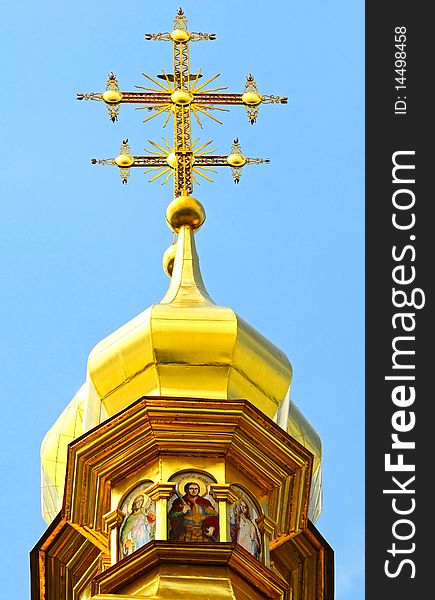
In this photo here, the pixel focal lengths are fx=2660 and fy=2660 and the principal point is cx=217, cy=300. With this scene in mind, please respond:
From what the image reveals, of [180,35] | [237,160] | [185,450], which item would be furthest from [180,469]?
[180,35]

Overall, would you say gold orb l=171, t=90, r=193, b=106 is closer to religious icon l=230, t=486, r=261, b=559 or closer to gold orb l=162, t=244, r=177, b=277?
gold orb l=162, t=244, r=177, b=277

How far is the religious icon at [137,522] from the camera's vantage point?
1948 centimetres

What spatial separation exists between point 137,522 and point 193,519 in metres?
0.50

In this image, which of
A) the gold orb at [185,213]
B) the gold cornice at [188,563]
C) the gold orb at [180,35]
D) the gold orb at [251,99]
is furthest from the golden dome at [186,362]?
the gold orb at [180,35]

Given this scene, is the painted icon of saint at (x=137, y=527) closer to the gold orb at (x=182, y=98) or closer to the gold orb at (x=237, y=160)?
the gold orb at (x=237, y=160)

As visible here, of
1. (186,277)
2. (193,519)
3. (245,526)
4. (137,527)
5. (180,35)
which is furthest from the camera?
(180,35)

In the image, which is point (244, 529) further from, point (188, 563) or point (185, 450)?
point (188, 563)

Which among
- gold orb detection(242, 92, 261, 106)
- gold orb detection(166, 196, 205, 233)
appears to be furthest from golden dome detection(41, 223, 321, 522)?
gold orb detection(242, 92, 261, 106)

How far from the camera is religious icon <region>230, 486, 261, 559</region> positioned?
19.6 meters

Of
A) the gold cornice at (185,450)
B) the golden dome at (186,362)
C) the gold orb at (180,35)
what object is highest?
the gold orb at (180,35)

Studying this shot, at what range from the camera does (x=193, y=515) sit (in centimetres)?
1947

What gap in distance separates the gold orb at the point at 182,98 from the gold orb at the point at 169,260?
1265 millimetres

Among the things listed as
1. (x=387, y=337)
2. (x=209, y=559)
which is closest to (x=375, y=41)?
(x=387, y=337)

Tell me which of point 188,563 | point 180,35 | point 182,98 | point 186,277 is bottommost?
point 188,563
